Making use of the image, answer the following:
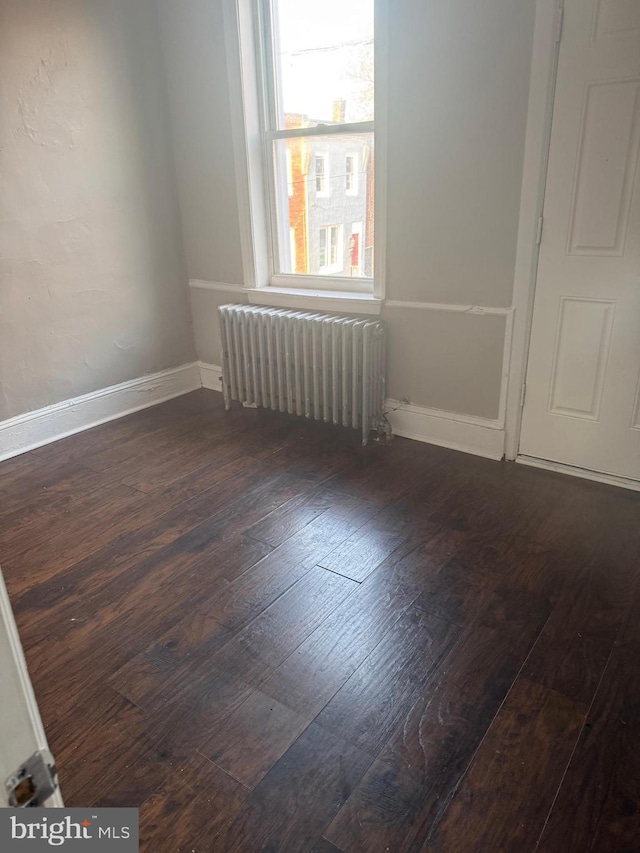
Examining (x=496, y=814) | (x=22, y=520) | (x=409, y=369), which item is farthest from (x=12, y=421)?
(x=496, y=814)

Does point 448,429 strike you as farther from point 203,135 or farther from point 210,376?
point 203,135

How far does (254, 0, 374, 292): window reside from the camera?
10.2 feet

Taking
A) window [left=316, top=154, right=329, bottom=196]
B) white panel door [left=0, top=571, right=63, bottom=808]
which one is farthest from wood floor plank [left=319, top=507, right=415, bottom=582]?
window [left=316, top=154, right=329, bottom=196]

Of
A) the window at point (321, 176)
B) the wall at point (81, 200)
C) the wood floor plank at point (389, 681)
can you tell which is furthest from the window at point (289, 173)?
the wood floor plank at point (389, 681)

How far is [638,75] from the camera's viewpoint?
2324mm

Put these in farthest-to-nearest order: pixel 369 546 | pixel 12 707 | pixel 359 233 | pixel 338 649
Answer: pixel 359 233, pixel 369 546, pixel 338 649, pixel 12 707

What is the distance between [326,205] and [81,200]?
4.69ft

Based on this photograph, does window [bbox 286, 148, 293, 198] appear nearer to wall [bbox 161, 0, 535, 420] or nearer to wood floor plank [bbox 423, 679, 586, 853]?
wall [bbox 161, 0, 535, 420]

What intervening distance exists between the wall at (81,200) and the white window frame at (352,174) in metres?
1.31

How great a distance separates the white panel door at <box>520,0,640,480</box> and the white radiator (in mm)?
824

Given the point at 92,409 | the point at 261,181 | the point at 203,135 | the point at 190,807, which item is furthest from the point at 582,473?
the point at 203,135

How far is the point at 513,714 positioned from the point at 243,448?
206cm

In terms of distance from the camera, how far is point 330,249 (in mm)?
3506

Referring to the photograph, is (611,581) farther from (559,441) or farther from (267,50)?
(267,50)
